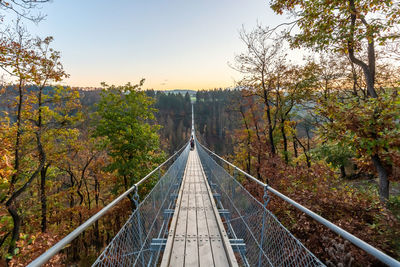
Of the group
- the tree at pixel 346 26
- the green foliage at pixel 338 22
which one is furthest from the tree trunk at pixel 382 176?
the green foliage at pixel 338 22

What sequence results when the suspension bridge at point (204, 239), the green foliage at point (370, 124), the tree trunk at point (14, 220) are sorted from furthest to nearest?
the tree trunk at point (14, 220) < the green foliage at point (370, 124) < the suspension bridge at point (204, 239)

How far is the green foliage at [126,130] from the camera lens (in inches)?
400

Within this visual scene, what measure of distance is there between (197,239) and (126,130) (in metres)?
8.52

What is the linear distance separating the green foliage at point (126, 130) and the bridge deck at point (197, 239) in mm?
6593

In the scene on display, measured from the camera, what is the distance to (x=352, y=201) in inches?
154

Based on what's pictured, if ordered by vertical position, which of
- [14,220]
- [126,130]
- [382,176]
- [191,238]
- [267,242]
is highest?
[126,130]

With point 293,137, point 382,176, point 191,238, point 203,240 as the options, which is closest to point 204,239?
point 203,240

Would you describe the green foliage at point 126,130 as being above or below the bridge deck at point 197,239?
above

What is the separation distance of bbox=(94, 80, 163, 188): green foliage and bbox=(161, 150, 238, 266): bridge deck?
6.59 metres

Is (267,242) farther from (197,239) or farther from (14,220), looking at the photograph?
(14,220)

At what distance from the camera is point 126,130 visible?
33.8ft

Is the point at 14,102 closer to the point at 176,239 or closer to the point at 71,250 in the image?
the point at 176,239

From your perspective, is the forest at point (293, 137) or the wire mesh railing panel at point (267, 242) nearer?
the wire mesh railing panel at point (267, 242)

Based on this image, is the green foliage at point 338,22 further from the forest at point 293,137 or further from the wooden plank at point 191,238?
the wooden plank at point 191,238
